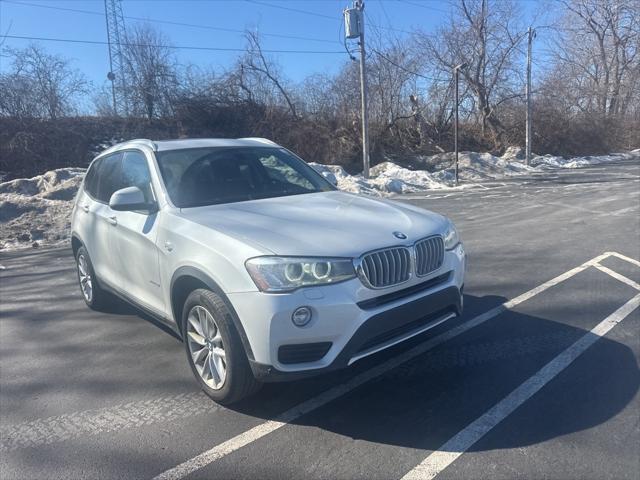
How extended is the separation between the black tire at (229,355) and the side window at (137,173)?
1.26 metres

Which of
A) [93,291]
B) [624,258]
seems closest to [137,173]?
[93,291]

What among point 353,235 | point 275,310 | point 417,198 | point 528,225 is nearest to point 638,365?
point 353,235

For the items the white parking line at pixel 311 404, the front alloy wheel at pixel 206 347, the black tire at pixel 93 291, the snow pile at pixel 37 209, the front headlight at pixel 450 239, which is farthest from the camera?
the snow pile at pixel 37 209

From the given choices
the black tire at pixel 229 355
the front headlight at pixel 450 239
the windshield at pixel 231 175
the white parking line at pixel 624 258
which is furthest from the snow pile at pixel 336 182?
the white parking line at pixel 624 258

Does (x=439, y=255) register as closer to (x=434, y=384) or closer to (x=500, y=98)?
(x=434, y=384)

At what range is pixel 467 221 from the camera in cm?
1048

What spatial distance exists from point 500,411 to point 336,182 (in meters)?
3.78

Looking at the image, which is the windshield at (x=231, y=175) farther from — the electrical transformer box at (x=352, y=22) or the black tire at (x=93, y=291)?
the electrical transformer box at (x=352, y=22)

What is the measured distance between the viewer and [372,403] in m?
3.38

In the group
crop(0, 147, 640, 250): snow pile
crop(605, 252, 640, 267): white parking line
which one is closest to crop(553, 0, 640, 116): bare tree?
crop(0, 147, 640, 250): snow pile

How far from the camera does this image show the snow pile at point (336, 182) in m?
10.8

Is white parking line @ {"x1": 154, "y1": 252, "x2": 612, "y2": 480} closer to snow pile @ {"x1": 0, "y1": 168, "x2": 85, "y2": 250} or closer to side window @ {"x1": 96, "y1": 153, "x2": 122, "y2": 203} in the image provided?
side window @ {"x1": 96, "y1": 153, "x2": 122, "y2": 203}

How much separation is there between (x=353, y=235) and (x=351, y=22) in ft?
55.2

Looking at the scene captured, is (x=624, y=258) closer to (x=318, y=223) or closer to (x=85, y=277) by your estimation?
(x=318, y=223)
